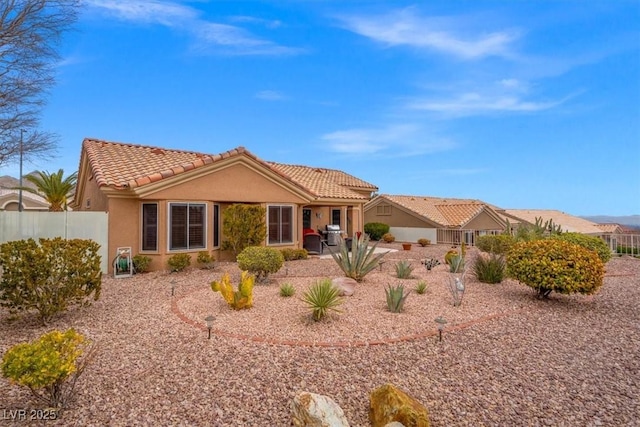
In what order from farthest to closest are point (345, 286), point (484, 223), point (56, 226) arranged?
point (484, 223) → point (56, 226) → point (345, 286)

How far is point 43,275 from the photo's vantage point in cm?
691

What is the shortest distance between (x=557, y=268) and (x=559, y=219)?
170 ft

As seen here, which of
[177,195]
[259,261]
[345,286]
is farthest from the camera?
[177,195]

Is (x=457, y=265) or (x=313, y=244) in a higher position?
(x=313, y=244)

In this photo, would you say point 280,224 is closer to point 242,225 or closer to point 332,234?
point 242,225

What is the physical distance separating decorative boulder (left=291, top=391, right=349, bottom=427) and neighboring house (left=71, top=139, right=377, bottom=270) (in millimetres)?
11162

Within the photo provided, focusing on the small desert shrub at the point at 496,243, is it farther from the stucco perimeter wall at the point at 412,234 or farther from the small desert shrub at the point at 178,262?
the small desert shrub at the point at 178,262

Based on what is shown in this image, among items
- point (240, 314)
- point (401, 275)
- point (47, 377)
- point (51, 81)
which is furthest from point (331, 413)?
point (51, 81)

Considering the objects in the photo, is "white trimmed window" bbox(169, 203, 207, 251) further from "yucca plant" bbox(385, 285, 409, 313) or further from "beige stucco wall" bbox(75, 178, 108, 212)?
"yucca plant" bbox(385, 285, 409, 313)

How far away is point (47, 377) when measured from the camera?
3803mm

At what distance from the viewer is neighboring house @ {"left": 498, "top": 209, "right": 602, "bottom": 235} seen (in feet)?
145

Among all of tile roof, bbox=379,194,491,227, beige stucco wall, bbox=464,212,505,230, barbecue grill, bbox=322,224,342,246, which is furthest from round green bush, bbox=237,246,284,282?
beige stucco wall, bbox=464,212,505,230

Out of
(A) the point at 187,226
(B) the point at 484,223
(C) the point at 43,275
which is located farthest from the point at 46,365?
(B) the point at 484,223

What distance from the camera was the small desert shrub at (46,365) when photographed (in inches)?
149
